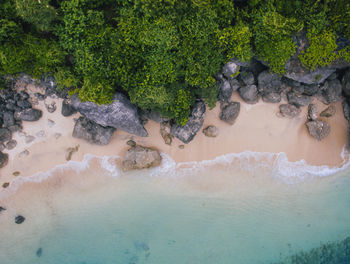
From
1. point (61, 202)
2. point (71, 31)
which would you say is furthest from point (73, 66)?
point (61, 202)

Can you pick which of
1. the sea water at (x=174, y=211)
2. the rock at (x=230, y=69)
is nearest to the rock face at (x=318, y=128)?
the sea water at (x=174, y=211)

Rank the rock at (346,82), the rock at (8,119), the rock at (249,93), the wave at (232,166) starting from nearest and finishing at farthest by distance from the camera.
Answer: the rock at (346,82) → the rock at (8,119) → the rock at (249,93) → the wave at (232,166)

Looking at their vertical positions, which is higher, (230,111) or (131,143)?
(230,111)

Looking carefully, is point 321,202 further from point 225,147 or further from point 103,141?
point 103,141

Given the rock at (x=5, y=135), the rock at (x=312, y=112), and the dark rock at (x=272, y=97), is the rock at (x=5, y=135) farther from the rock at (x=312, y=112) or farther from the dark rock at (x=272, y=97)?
the rock at (x=312, y=112)

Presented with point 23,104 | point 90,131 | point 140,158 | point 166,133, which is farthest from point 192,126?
point 23,104

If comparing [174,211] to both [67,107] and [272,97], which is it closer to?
[67,107]

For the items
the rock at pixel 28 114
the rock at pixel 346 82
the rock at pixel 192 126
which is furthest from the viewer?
the rock at pixel 28 114
